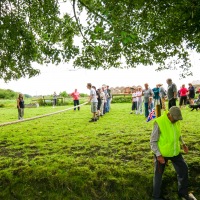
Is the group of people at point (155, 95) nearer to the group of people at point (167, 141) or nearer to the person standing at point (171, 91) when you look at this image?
the person standing at point (171, 91)

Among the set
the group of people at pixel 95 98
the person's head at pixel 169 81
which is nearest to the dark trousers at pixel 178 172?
the person's head at pixel 169 81

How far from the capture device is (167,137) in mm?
4109

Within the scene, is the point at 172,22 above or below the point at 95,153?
above

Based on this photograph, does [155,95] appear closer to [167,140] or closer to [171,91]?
[171,91]

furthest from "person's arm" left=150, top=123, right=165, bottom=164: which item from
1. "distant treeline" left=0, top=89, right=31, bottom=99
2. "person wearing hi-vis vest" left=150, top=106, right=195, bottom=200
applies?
"distant treeline" left=0, top=89, right=31, bottom=99

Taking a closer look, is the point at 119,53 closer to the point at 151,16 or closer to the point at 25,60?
the point at 151,16

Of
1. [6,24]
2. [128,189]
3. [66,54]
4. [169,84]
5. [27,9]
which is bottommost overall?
[128,189]

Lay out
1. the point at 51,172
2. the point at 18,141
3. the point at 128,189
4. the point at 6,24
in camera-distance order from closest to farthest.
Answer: the point at 128,189 < the point at 51,172 < the point at 6,24 < the point at 18,141

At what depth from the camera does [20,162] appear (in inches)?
245

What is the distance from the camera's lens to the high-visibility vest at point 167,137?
4.11 meters

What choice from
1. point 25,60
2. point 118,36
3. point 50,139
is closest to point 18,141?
point 50,139

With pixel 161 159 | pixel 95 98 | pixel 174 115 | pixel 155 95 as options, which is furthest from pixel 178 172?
pixel 95 98

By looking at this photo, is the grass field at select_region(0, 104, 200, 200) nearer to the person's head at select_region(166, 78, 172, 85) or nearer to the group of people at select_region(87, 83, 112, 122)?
the person's head at select_region(166, 78, 172, 85)

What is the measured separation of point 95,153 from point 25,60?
3.49 metres
